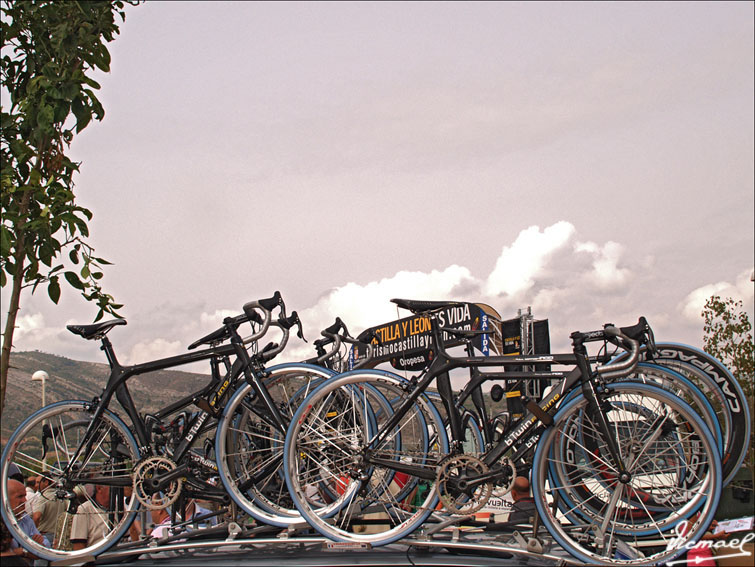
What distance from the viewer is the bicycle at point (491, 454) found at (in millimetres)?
3176

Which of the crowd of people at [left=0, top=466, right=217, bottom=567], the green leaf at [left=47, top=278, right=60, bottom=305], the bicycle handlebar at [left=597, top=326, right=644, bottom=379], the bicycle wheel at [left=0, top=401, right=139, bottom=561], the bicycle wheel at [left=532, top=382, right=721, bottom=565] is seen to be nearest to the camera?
the bicycle wheel at [left=532, top=382, right=721, bottom=565]

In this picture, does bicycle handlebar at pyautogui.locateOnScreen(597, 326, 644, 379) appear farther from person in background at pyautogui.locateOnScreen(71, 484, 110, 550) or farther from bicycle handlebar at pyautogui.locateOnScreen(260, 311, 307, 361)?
person in background at pyautogui.locateOnScreen(71, 484, 110, 550)

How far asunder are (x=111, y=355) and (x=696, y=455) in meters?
3.27

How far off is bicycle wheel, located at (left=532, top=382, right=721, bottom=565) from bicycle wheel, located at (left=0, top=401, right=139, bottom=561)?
2.23 metres

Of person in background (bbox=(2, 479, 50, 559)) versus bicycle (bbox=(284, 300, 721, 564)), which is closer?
bicycle (bbox=(284, 300, 721, 564))

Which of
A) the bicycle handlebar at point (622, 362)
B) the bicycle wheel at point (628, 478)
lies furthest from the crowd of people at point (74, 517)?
the bicycle handlebar at point (622, 362)

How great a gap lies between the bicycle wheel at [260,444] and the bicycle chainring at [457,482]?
804 millimetres

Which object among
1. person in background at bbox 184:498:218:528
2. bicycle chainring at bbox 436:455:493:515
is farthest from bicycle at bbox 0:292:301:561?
bicycle chainring at bbox 436:455:493:515

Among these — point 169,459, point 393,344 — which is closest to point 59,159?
point 169,459

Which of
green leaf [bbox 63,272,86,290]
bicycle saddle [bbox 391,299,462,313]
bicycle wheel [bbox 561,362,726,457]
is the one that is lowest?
bicycle wheel [bbox 561,362,726,457]

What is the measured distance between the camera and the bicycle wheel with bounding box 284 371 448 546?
356cm

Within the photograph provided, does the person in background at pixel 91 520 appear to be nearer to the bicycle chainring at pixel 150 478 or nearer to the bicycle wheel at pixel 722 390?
the bicycle chainring at pixel 150 478

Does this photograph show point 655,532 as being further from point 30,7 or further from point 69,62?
point 30,7

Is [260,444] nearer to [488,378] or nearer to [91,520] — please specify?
[91,520]
